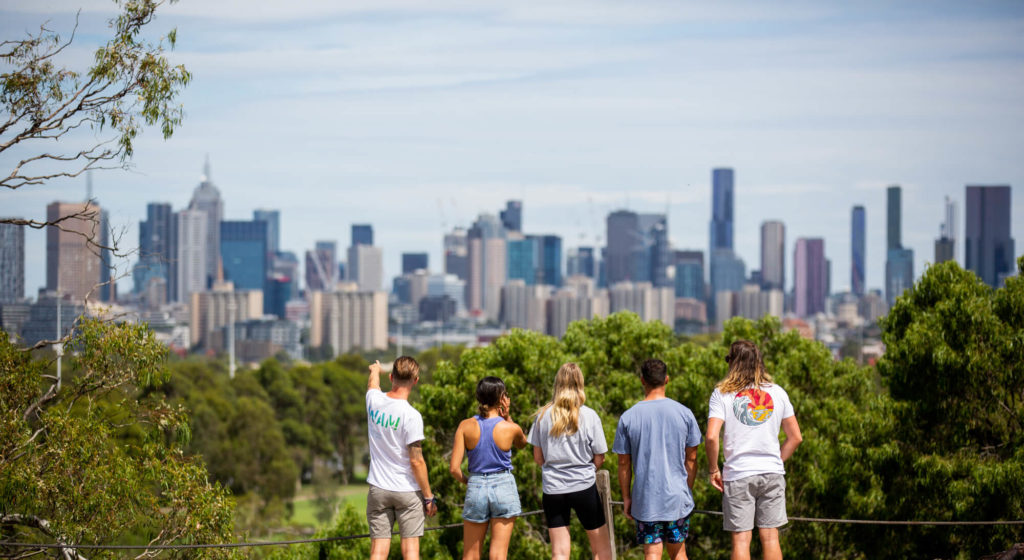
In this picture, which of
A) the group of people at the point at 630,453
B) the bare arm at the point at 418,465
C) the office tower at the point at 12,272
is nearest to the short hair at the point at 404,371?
the group of people at the point at 630,453

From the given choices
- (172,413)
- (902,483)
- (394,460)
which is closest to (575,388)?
(394,460)

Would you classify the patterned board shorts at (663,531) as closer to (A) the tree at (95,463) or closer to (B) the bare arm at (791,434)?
(B) the bare arm at (791,434)

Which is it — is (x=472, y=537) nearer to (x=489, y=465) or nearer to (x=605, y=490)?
(x=489, y=465)

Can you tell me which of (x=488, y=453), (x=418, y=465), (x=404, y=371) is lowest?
(x=418, y=465)

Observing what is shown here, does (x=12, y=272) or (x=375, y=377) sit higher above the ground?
(x=375, y=377)

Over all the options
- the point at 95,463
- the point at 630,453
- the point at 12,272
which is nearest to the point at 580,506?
the point at 630,453

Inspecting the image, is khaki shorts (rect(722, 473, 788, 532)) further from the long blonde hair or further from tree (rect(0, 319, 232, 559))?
tree (rect(0, 319, 232, 559))

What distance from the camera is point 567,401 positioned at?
8.13 m

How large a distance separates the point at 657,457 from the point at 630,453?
24 cm

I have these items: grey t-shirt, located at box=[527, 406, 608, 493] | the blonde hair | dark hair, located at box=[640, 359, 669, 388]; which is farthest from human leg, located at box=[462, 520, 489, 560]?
the blonde hair

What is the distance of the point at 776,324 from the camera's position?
973 inches

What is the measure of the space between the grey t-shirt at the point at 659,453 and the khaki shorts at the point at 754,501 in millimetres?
344

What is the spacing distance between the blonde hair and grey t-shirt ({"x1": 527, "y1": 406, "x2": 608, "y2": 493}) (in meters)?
1.05

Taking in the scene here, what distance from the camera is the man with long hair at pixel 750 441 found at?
26.6 feet
